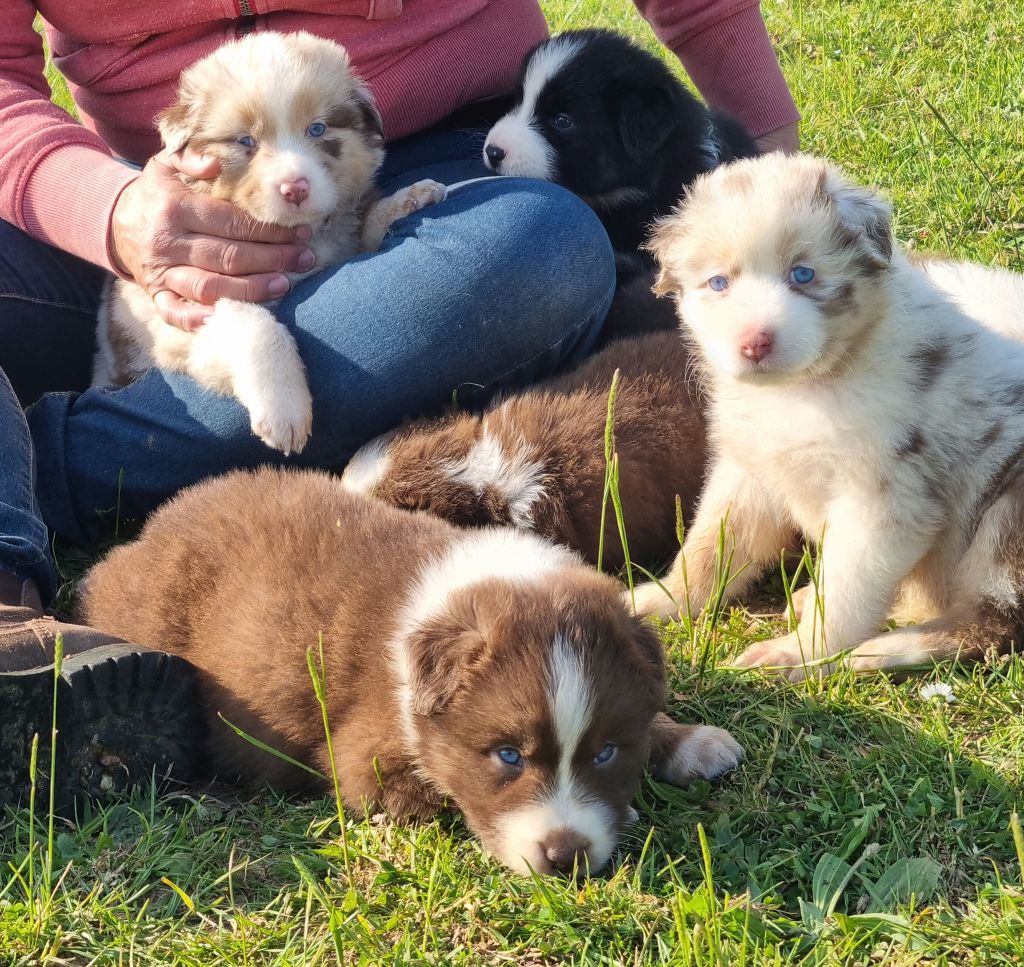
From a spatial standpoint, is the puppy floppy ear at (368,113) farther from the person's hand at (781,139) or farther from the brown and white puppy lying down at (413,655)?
the person's hand at (781,139)

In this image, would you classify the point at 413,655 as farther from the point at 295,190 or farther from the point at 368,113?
the point at 368,113

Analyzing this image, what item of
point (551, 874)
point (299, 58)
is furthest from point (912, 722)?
point (299, 58)

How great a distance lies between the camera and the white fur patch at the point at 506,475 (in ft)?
11.0

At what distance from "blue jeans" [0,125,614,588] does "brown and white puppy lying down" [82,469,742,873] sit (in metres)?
0.49

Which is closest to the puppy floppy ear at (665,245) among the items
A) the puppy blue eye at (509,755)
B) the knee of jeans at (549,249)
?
the knee of jeans at (549,249)

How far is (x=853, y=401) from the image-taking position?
9.72 feet

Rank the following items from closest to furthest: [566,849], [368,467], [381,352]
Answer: [566,849], [368,467], [381,352]

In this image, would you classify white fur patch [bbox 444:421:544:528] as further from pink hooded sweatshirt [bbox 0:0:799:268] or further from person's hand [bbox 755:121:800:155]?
person's hand [bbox 755:121:800:155]

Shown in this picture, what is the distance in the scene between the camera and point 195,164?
12.2 ft

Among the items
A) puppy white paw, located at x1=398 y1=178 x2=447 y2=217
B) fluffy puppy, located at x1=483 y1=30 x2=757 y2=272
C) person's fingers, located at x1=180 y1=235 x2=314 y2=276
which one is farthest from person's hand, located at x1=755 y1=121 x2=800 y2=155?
person's fingers, located at x1=180 y1=235 x2=314 y2=276

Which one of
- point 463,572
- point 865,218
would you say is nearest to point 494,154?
point 865,218

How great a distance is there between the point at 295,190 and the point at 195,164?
356mm

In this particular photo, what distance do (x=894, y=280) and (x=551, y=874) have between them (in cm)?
171

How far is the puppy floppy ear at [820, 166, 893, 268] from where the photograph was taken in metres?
2.89
